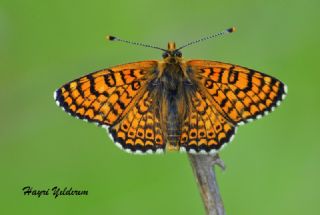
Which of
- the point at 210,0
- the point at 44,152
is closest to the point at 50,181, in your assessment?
the point at 44,152

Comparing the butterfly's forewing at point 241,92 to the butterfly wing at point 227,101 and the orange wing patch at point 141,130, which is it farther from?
the orange wing patch at point 141,130

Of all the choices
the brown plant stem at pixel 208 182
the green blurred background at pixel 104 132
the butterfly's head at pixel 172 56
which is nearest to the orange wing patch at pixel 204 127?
the brown plant stem at pixel 208 182

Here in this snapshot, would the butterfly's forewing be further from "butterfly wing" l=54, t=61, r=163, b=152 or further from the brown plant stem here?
the brown plant stem

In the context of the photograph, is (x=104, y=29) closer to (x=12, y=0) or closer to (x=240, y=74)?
(x=12, y=0)

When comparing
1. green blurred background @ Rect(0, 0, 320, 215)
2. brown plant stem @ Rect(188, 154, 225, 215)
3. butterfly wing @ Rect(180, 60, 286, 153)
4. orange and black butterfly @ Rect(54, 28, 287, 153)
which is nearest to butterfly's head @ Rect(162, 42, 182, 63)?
orange and black butterfly @ Rect(54, 28, 287, 153)

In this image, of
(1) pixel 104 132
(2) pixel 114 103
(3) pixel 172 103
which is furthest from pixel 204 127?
(1) pixel 104 132

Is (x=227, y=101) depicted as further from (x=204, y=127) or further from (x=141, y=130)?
(x=141, y=130)
